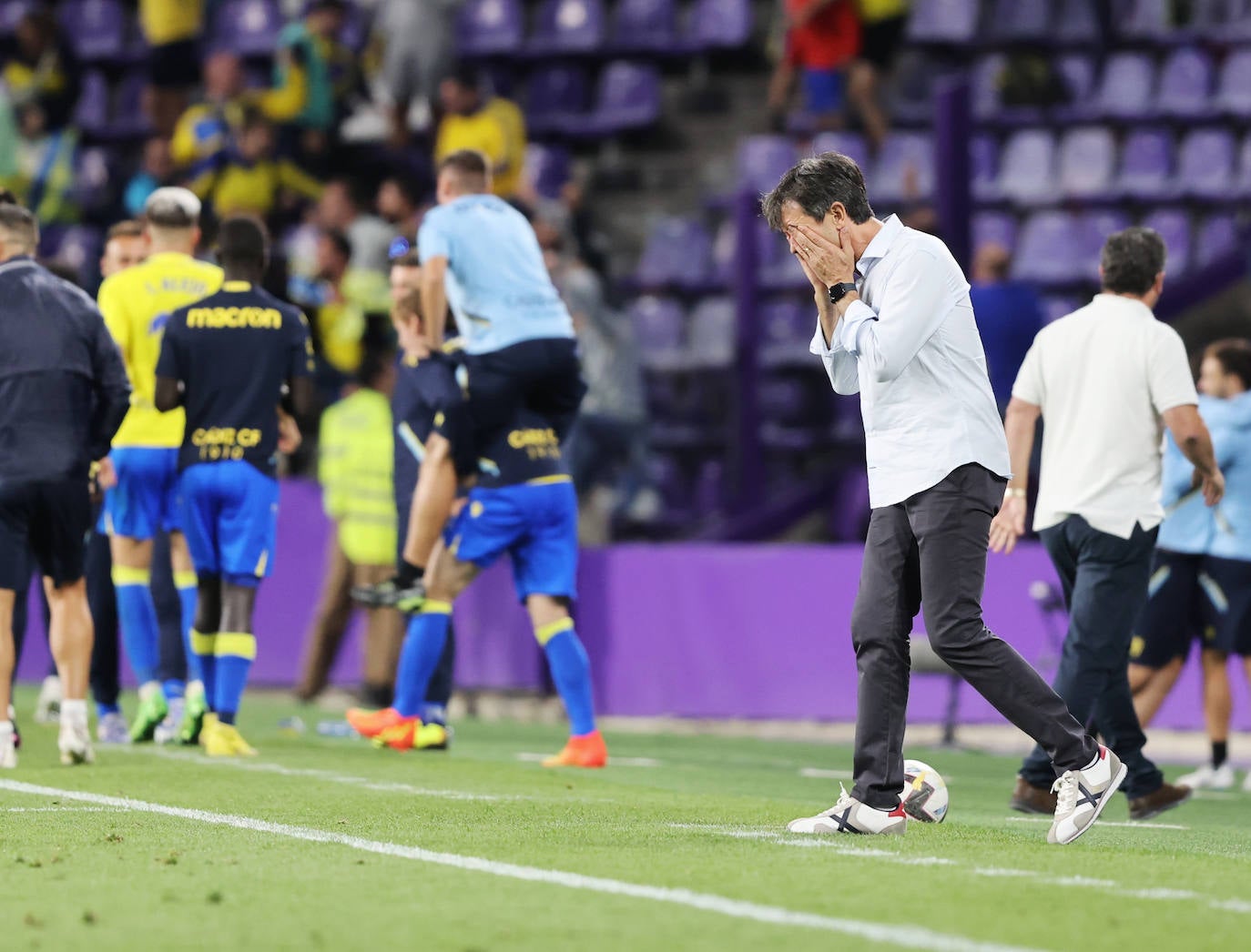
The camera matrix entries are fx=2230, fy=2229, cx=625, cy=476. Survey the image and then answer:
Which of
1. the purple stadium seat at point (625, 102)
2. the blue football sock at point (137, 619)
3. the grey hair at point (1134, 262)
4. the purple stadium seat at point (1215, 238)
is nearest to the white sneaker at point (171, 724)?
the blue football sock at point (137, 619)

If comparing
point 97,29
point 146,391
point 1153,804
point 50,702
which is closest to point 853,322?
point 1153,804

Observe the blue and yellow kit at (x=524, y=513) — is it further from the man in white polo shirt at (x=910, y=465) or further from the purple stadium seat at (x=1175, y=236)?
the purple stadium seat at (x=1175, y=236)

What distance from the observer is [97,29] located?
2136cm

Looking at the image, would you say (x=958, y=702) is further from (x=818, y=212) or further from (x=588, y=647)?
(x=818, y=212)

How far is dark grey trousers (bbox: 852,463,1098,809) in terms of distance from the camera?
21.0 feet

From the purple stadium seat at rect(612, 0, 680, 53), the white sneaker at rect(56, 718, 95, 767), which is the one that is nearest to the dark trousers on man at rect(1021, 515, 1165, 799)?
the white sneaker at rect(56, 718, 95, 767)

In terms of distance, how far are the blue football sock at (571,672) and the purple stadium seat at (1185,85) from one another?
29.1ft

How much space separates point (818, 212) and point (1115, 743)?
280 cm

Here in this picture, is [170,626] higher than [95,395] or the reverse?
the reverse

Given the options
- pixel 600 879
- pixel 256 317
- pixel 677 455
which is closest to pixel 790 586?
pixel 677 455

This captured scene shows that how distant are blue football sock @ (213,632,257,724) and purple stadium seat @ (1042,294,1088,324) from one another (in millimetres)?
A: 7240

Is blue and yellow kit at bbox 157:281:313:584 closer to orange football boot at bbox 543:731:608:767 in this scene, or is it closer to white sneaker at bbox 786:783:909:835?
orange football boot at bbox 543:731:608:767

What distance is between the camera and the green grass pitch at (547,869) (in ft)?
15.9

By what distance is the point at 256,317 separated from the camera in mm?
9984
